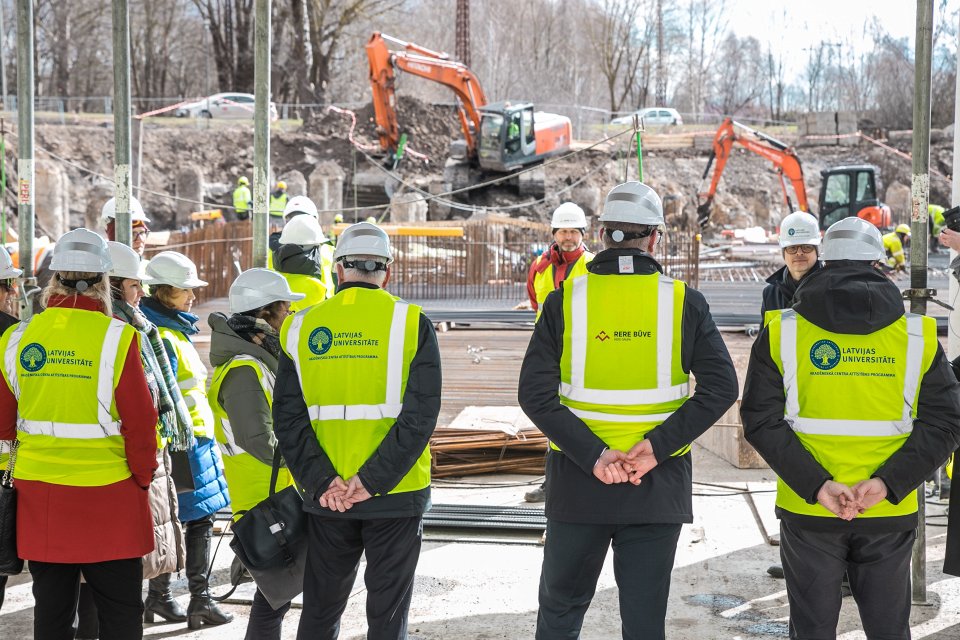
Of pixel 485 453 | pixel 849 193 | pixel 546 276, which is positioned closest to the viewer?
pixel 546 276

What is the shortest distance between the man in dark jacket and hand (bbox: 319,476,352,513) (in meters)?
3.14

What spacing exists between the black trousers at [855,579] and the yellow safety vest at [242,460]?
197 cm

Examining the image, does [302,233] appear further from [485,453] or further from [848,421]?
[848,421]

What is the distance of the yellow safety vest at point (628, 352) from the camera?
3682 mm

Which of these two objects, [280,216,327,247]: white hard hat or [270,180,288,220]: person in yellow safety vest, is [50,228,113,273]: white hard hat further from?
[270,180,288,220]: person in yellow safety vest

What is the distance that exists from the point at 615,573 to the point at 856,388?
41.3 inches

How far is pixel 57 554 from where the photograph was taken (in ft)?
12.3

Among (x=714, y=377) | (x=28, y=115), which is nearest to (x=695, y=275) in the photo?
(x=28, y=115)

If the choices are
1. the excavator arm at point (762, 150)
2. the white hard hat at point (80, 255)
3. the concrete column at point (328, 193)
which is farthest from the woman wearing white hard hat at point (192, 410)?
the excavator arm at point (762, 150)

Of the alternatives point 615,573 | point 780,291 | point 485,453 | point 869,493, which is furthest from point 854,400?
point 485,453

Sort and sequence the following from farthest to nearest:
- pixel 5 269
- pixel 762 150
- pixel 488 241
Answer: pixel 762 150, pixel 488 241, pixel 5 269

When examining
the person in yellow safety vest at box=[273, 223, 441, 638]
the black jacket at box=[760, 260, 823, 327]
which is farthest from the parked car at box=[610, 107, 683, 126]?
the person in yellow safety vest at box=[273, 223, 441, 638]

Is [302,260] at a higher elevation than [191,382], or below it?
higher

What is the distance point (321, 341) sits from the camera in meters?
3.75
